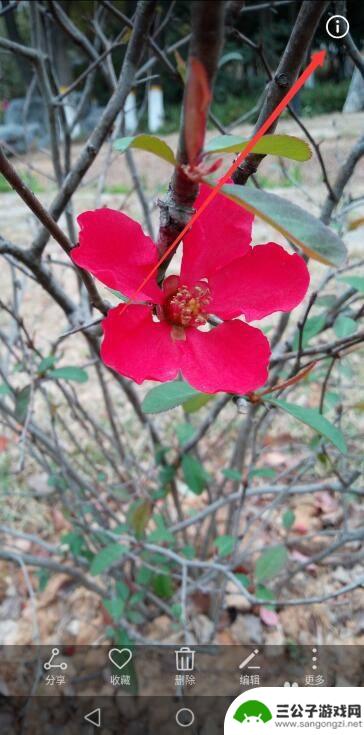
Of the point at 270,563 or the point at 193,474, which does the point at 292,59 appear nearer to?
the point at 193,474

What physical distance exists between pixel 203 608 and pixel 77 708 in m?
0.36

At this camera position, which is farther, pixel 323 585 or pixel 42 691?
pixel 323 585

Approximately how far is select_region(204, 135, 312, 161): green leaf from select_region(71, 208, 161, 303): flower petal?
8cm

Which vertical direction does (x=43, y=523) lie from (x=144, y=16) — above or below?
below

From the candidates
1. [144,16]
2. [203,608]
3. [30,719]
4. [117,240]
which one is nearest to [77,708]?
[30,719]

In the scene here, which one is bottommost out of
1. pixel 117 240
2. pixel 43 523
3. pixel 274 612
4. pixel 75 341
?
pixel 274 612

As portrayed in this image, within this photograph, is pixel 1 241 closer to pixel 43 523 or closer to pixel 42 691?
pixel 42 691

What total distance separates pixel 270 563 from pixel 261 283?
2.11 feet

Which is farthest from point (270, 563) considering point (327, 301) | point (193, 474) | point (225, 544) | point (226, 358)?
point (226, 358)

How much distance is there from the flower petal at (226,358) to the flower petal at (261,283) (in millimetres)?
12

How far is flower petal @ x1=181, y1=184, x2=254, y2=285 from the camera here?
0.89ft

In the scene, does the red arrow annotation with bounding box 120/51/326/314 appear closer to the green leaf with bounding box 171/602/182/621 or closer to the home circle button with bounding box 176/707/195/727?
the home circle button with bounding box 176/707/195/727

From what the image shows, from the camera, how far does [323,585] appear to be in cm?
108

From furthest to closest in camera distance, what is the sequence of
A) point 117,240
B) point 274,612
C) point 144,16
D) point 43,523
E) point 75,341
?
point 75,341 < point 43,523 < point 274,612 < point 144,16 < point 117,240
